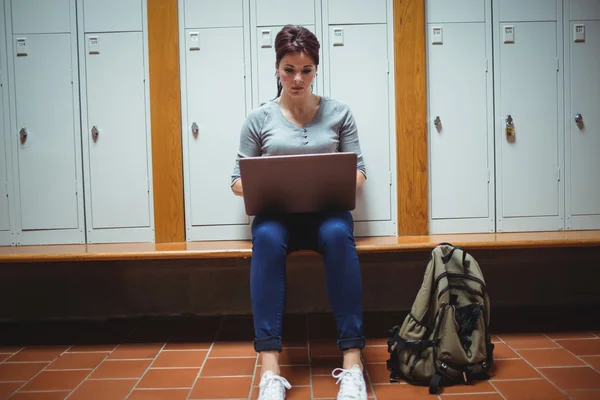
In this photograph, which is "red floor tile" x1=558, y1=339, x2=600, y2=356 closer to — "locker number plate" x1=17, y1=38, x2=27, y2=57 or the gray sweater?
the gray sweater

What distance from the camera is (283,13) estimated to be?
96.2 inches

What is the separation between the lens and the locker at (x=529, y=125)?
2479 mm

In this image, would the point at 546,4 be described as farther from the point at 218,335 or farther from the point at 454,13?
the point at 218,335

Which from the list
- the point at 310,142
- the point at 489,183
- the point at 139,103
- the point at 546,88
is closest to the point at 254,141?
the point at 310,142

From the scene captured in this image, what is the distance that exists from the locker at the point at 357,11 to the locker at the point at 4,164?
1.77 m

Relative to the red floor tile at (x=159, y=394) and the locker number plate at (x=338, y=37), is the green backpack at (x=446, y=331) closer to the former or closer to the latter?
the red floor tile at (x=159, y=394)

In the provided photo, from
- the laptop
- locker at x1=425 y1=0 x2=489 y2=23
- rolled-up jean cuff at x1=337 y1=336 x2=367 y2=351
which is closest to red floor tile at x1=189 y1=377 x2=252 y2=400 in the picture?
rolled-up jean cuff at x1=337 y1=336 x2=367 y2=351

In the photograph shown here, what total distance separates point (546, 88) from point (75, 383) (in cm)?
266

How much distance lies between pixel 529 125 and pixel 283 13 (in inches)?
57.9

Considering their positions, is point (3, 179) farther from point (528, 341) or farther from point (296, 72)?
point (528, 341)

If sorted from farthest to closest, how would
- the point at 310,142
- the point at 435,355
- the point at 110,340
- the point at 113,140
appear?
the point at 113,140, the point at 110,340, the point at 310,142, the point at 435,355

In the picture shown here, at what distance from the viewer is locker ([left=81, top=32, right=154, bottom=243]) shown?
2.46m

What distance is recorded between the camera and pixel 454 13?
2.47 metres

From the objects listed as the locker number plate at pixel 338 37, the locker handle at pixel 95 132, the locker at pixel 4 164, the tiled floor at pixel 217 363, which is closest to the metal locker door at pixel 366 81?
the locker number plate at pixel 338 37
